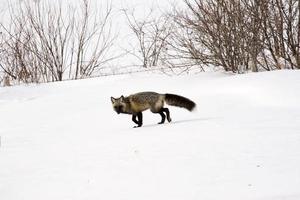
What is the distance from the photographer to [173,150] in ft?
15.5

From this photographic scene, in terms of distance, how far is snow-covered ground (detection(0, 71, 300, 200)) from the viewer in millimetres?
3520

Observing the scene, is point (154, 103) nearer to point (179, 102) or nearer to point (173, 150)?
point (179, 102)

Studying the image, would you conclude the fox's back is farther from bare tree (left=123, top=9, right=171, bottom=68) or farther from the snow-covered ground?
bare tree (left=123, top=9, right=171, bottom=68)

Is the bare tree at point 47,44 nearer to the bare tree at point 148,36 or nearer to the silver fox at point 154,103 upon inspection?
the bare tree at point 148,36

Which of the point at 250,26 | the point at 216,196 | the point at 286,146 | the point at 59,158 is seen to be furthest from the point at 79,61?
the point at 216,196

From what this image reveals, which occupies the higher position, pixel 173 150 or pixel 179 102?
pixel 179 102

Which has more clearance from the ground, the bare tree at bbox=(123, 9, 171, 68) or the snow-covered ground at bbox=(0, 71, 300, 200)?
the bare tree at bbox=(123, 9, 171, 68)

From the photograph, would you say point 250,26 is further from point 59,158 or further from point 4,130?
point 59,158

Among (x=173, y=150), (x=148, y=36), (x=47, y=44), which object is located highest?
(x=148, y=36)

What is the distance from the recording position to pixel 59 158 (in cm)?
494

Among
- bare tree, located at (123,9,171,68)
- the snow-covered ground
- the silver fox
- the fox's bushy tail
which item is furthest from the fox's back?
bare tree, located at (123,9,171,68)

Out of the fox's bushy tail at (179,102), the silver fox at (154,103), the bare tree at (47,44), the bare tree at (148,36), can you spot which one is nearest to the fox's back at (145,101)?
the silver fox at (154,103)

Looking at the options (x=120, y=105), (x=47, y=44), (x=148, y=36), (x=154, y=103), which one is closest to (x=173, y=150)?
(x=154, y=103)

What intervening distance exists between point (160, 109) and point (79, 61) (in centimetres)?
802
